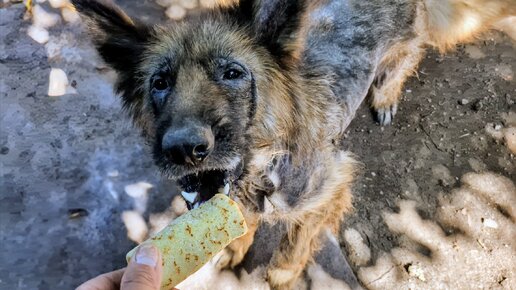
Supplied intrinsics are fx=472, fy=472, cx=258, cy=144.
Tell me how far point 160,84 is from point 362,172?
2377 millimetres

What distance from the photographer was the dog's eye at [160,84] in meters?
2.68

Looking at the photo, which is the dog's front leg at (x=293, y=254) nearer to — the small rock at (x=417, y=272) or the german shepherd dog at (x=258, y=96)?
the german shepherd dog at (x=258, y=96)

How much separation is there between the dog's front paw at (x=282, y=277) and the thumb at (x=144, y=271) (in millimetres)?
1742

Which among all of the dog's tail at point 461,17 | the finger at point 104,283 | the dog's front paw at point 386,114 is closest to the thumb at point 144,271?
the finger at point 104,283

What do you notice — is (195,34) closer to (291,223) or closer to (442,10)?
(291,223)

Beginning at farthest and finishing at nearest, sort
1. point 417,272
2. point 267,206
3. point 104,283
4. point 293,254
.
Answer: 1. point 417,272
2. point 293,254
3. point 267,206
4. point 104,283

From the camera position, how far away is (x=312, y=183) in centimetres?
325

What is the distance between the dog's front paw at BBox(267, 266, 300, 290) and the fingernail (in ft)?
5.80

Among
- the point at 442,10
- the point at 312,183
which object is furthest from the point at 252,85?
the point at 442,10

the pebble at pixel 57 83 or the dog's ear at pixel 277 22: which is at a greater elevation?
the dog's ear at pixel 277 22

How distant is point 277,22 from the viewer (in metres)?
2.68

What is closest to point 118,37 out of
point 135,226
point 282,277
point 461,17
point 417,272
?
point 135,226

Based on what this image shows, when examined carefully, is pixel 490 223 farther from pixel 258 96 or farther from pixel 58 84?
pixel 58 84

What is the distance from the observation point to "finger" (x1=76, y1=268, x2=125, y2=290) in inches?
92.8
